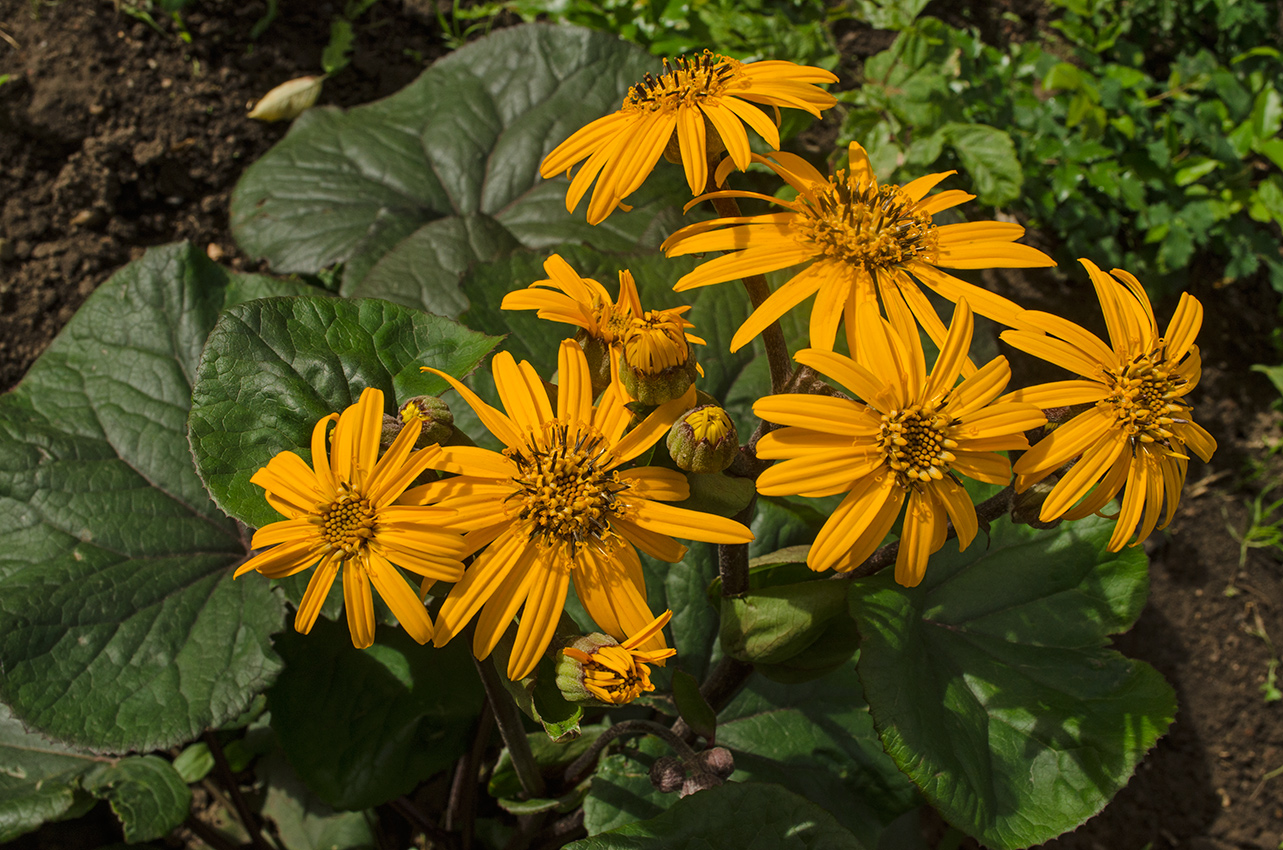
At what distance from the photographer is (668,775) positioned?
1900mm

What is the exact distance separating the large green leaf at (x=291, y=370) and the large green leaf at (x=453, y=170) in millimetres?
1205

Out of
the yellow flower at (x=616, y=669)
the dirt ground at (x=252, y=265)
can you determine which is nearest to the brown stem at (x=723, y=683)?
the yellow flower at (x=616, y=669)

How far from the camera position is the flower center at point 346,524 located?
58.4 inches

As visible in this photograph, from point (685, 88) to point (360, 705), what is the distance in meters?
1.96

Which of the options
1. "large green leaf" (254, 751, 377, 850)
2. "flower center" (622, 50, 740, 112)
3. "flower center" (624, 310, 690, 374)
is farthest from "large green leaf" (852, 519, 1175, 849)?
"large green leaf" (254, 751, 377, 850)

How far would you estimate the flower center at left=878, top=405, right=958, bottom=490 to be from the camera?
148cm

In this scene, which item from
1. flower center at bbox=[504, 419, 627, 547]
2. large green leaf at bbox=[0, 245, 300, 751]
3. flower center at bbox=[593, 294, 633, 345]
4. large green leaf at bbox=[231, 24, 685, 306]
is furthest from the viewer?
large green leaf at bbox=[231, 24, 685, 306]

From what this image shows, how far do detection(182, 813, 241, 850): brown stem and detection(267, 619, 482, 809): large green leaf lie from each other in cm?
51

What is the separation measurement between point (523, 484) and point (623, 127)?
29.5 inches

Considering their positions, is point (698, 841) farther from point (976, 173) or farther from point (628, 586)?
point (976, 173)

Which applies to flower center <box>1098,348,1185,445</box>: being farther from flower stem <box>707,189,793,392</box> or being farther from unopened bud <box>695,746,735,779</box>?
unopened bud <box>695,746,735,779</box>

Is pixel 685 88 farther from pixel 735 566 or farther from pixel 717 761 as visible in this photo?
pixel 717 761

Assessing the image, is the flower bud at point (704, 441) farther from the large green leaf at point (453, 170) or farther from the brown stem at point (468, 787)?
the large green leaf at point (453, 170)

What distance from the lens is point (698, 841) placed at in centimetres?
183
